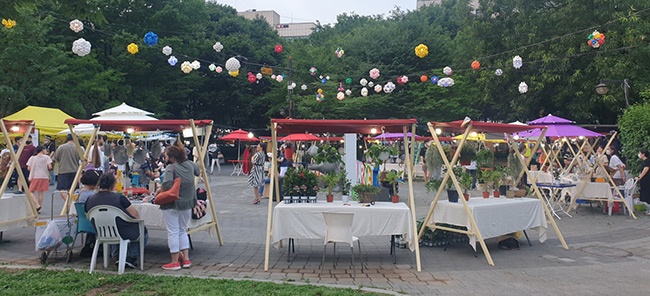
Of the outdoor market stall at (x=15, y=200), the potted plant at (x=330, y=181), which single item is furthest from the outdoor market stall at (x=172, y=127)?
the potted plant at (x=330, y=181)

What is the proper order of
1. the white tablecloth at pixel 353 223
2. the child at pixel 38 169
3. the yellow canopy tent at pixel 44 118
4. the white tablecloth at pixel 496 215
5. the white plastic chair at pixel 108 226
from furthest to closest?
the yellow canopy tent at pixel 44 118 → the child at pixel 38 169 → the white tablecloth at pixel 496 215 → the white tablecloth at pixel 353 223 → the white plastic chair at pixel 108 226

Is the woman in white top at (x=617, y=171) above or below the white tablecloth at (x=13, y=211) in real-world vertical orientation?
above

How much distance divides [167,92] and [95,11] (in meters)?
26.5

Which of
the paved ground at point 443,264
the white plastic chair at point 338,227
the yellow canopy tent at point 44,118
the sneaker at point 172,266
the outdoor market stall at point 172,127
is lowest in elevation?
the paved ground at point 443,264

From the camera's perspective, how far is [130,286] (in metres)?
5.63

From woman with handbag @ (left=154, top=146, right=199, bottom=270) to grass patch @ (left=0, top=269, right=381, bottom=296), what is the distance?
635 mm

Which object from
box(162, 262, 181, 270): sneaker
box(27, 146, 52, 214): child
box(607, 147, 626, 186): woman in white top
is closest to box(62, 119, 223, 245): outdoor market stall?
box(162, 262, 181, 270): sneaker

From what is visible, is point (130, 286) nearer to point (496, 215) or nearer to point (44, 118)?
point (496, 215)

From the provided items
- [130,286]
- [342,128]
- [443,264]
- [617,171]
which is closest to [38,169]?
[130,286]

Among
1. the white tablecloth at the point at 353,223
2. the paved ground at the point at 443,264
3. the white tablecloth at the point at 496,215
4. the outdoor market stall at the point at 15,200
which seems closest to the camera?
the paved ground at the point at 443,264

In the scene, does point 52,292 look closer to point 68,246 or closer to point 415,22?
point 68,246

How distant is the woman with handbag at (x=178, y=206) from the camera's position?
21.5 ft

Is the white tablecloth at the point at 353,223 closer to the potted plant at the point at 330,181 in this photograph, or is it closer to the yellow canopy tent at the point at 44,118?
the potted plant at the point at 330,181

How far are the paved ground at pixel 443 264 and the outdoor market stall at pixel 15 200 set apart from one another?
16.9 inches
